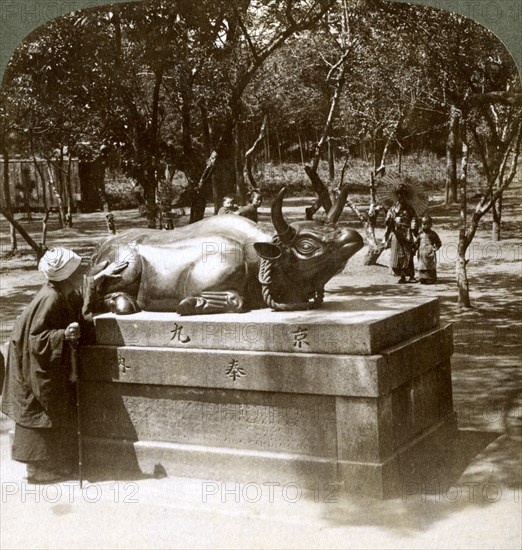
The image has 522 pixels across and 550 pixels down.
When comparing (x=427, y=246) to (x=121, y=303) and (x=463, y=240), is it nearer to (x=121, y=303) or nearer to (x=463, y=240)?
(x=463, y=240)

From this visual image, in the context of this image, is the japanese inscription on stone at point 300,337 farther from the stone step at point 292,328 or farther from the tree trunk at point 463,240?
the tree trunk at point 463,240

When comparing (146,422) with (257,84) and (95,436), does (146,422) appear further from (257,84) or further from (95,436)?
(257,84)

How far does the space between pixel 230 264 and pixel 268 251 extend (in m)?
0.38

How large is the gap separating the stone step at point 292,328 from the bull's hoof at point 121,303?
0.24 feet

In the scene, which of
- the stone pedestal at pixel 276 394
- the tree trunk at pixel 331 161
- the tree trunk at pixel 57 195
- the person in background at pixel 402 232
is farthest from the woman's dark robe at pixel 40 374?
the person in background at pixel 402 232

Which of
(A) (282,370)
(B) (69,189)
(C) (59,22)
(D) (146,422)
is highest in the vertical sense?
(C) (59,22)

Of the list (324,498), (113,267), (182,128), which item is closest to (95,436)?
(113,267)

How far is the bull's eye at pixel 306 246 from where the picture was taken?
20.4ft

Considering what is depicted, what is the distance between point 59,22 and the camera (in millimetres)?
6766

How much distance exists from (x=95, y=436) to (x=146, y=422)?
1.55 ft

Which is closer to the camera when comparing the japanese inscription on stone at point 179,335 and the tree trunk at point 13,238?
the japanese inscription on stone at point 179,335

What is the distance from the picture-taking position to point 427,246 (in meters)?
6.49

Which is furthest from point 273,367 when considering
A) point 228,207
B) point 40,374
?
point 40,374

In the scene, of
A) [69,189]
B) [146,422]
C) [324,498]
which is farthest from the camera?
[69,189]
